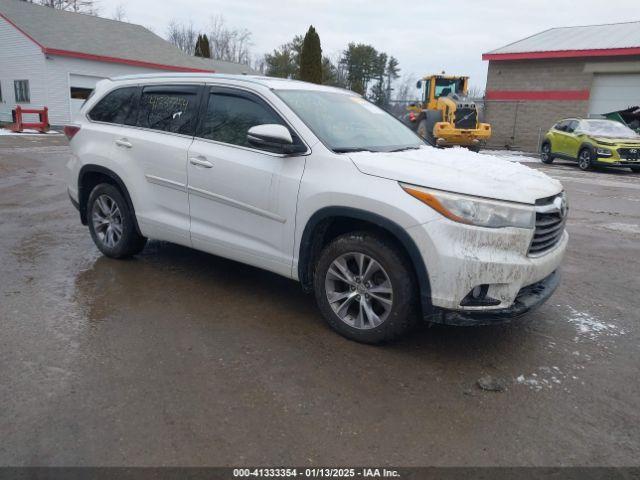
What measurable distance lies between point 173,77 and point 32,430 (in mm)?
3407

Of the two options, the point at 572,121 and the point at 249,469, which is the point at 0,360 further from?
the point at 572,121

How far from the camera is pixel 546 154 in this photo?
19062 mm

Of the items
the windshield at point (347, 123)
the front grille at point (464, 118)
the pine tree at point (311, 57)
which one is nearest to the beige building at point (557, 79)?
the front grille at point (464, 118)

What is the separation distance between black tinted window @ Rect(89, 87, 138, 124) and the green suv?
15124 millimetres

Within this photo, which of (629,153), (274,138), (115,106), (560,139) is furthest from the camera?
(560,139)

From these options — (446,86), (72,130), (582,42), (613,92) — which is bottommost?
(72,130)

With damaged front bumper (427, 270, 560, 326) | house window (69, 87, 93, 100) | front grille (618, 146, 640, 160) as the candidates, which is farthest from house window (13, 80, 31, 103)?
damaged front bumper (427, 270, 560, 326)

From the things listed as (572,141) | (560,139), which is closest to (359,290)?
(572,141)

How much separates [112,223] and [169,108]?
1380 mm

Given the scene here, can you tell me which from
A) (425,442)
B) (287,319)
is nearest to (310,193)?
(287,319)

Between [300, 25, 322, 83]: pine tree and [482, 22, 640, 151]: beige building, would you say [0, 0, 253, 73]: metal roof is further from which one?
[482, 22, 640, 151]: beige building

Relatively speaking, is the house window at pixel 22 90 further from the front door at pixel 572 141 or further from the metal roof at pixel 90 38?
the front door at pixel 572 141

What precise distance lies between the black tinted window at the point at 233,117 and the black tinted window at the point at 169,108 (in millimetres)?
209

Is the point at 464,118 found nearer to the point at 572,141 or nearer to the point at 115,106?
the point at 572,141
